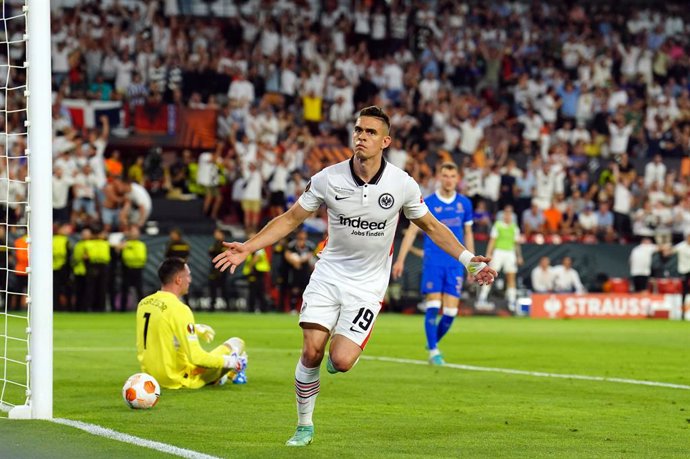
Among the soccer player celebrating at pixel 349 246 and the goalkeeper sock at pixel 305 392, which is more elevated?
the soccer player celebrating at pixel 349 246

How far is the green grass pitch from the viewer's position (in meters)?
8.41

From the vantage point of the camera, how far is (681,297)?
3112 cm

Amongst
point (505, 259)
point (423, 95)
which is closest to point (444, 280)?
point (505, 259)

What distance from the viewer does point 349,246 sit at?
862 centimetres

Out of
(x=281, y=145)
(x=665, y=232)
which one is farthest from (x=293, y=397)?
(x=665, y=232)

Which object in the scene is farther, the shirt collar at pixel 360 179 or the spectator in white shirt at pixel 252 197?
the spectator in white shirt at pixel 252 197

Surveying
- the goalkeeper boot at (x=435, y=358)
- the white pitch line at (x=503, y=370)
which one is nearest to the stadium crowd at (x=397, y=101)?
the white pitch line at (x=503, y=370)

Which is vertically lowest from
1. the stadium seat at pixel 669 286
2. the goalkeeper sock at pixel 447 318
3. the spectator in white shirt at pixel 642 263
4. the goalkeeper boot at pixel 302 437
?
the stadium seat at pixel 669 286

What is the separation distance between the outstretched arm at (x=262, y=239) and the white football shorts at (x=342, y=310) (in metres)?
0.47

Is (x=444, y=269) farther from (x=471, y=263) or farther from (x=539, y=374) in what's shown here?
(x=471, y=263)

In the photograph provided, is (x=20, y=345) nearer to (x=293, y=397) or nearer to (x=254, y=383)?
(x=254, y=383)

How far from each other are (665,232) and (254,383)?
22458 millimetres

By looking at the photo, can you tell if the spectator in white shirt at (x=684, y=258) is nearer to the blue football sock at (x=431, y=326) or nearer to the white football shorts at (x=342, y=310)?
the blue football sock at (x=431, y=326)

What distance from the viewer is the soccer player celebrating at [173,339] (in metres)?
11.6
